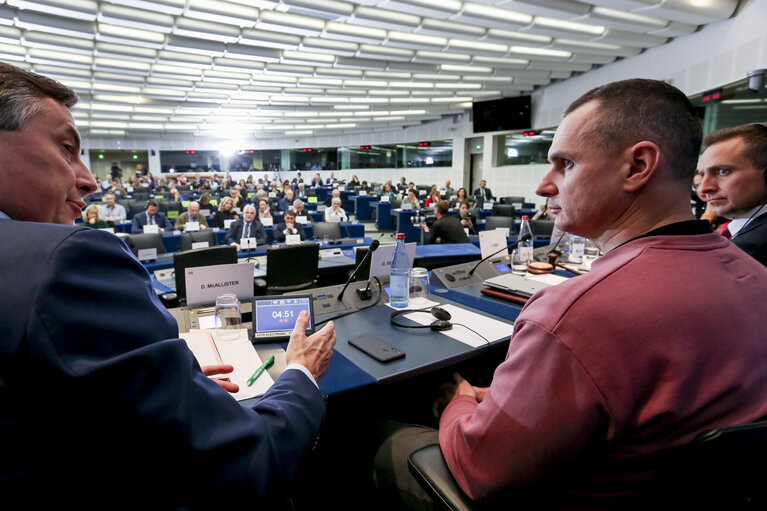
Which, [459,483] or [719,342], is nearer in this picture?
[719,342]

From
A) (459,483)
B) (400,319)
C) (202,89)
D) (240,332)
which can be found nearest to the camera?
(459,483)

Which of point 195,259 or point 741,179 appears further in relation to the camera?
point 195,259

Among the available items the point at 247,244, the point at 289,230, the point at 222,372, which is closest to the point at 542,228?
the point at 289,230

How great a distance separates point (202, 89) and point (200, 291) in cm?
1005

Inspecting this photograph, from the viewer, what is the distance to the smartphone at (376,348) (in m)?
1.45

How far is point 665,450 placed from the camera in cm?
77

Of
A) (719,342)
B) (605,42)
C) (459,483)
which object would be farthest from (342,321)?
(605,42)

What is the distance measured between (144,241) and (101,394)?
5.13 m

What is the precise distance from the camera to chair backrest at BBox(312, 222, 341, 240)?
21.0 ft

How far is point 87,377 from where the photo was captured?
0.60 meters

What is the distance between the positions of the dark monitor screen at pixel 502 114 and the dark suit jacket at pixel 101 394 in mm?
12983

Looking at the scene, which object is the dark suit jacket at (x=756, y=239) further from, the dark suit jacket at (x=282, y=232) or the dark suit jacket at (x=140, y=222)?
the dark suit jacket at (x=140, y=222)

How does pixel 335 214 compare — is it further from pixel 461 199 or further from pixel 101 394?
pixel 101 394

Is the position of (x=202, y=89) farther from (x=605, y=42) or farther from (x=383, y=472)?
(x=383, y=472)
